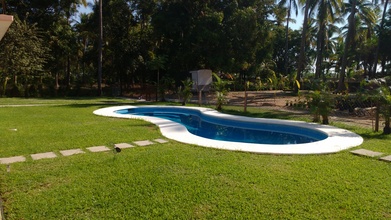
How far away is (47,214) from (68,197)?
Answer: 389 millimetres

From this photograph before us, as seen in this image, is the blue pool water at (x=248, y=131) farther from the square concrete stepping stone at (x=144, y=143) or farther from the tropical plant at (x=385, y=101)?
the square concrete stepping stone at (x=144, y=143)

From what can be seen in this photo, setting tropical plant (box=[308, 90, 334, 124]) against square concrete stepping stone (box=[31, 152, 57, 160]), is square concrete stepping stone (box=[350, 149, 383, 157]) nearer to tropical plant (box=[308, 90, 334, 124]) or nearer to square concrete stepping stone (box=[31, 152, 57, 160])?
tropical plant (box=[308, 90, 334, 124])

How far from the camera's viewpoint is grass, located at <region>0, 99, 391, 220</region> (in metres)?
3.07

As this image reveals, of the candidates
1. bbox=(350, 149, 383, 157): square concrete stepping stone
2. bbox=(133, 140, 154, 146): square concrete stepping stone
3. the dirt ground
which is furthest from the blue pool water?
bbox=(133, 140, 154, 146): square concrete stepping stone

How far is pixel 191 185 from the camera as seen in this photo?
12.3 ft

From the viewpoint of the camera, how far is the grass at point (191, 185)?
10.1 feet

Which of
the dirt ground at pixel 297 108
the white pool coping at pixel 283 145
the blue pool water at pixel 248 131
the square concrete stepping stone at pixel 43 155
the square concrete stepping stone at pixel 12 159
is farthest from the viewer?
the dirt ground at pixel 297 108

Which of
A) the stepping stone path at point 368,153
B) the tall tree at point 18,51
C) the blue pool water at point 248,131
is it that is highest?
the tall tree at point 18,51

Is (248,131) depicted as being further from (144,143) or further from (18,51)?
(18,51)

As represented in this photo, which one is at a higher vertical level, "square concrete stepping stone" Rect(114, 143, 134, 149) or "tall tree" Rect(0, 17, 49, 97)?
"tall tree" Rect(0, 17, 49, 97)

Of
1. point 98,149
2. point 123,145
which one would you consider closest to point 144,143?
point 123,145

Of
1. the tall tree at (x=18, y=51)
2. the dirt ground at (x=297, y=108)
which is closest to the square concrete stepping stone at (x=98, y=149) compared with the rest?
the dirt ground at (x=297, y=108)

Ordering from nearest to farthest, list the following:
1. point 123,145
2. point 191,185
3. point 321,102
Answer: point 191,185 < point 123,145 < point 321,102

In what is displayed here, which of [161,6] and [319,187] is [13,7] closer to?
[161,6]
